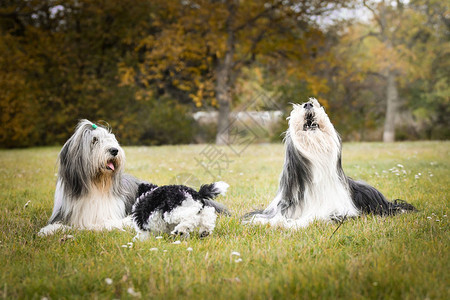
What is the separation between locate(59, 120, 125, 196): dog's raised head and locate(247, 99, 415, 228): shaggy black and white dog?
154 cm

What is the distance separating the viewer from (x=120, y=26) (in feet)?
58.1

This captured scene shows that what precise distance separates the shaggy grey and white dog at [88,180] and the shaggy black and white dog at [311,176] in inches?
58.8

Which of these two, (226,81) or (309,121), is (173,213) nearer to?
(309,121)

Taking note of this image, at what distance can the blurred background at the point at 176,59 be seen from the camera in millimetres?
15992

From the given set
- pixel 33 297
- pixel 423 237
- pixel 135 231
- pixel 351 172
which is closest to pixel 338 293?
pixel 423 237

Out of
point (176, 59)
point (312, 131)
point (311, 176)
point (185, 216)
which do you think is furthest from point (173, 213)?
point (176, 59)

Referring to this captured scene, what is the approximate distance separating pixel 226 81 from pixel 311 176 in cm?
1310

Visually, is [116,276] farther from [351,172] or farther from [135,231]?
[351,172]

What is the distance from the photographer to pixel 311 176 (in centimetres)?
379

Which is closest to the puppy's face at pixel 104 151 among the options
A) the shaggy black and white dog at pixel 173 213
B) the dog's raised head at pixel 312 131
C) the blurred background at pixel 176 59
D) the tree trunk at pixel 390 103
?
the shaggy black and white dog at pixel 173 213

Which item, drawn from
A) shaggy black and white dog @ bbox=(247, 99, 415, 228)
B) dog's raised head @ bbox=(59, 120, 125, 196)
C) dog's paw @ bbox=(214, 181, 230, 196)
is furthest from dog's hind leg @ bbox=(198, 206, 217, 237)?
dog's raised head @ bbox=(59, 120, 125, 196)

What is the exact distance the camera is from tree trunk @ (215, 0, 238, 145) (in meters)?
15.9

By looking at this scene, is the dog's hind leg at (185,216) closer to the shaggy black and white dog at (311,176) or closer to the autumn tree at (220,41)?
the shaggy black and white dog at (311,176)

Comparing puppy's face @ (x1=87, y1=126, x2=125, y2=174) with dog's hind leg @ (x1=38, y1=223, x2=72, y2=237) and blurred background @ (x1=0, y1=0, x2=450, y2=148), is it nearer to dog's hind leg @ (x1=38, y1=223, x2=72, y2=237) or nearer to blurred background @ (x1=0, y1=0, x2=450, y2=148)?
dog's hind leg @ (x1=38, y1=223, x2=72, y2=237)
